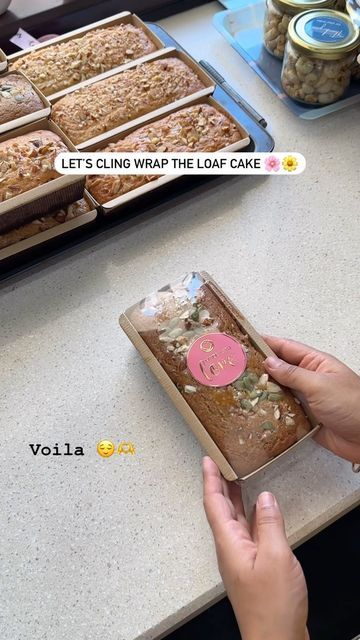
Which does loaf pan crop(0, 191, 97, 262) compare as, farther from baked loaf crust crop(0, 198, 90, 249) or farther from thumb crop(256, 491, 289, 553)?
thumb crop(256, 491, 289, 553)

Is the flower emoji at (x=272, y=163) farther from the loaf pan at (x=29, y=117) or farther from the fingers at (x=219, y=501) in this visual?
the fingers at (x=219, y=501)

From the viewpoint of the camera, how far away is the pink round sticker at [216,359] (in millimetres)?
773

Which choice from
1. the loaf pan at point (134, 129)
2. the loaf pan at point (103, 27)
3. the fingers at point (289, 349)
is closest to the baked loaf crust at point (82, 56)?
the loaf pan at point (103, 27)

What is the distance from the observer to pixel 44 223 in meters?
0.95

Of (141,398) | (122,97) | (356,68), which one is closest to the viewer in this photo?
(141,398)

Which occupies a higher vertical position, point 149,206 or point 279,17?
point 279,17

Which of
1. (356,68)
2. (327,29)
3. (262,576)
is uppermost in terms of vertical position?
(327,29)

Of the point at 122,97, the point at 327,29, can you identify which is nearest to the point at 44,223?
the point at 122,97

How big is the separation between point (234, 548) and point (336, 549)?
0.39 metres

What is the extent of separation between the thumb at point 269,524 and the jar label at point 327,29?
797 mm

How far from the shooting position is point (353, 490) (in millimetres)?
794

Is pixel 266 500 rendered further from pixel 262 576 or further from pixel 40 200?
pixel 40 200

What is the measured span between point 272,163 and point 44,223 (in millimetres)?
440

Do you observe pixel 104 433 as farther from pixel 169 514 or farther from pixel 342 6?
pixel 342 6
